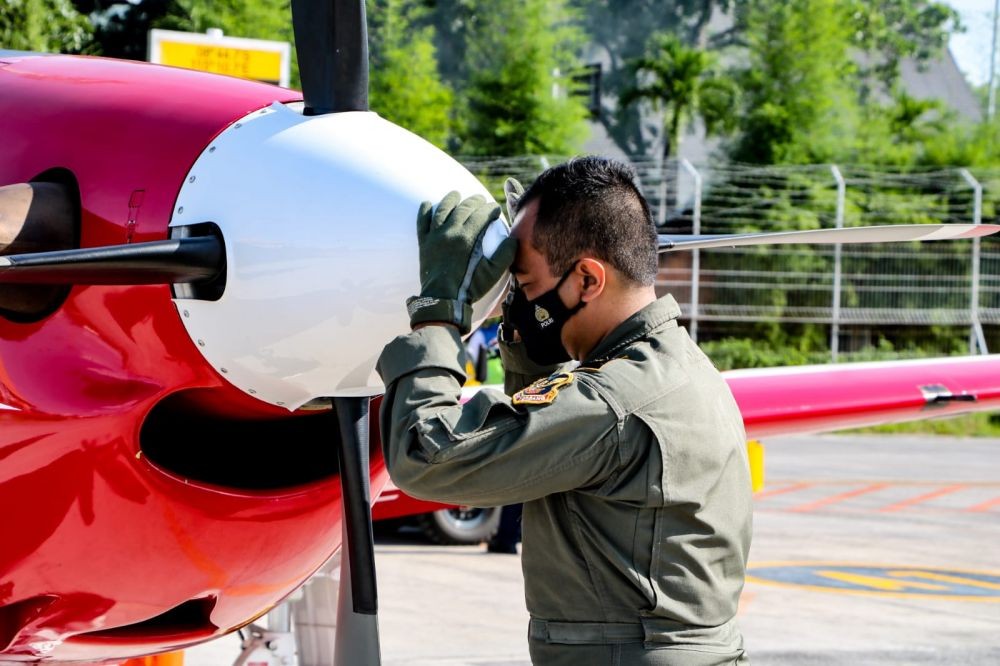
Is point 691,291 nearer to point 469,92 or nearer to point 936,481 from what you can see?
point 936,481

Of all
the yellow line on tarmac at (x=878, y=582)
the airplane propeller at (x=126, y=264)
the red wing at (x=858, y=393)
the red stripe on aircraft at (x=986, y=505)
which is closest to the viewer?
the airplane propeller at (x=126, y=264)

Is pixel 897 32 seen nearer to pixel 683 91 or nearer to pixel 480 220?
pixel 683 91

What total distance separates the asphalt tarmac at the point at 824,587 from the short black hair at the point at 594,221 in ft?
13.1

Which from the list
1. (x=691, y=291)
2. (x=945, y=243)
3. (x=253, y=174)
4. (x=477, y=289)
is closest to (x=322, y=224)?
(x=253, y=174)

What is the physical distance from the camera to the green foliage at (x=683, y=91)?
30625 millimetres

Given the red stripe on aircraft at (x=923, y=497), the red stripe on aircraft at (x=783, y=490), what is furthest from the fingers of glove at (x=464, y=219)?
the red stripe on aircraft at (x=783, y=490)

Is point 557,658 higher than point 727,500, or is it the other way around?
point 727,500

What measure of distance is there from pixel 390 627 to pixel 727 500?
4.67 metres

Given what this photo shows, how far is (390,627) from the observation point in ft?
21.4

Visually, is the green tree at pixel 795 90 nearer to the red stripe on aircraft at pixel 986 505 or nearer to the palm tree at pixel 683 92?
the palm tree at pixel 683 92

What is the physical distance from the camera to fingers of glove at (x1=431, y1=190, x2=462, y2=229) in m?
2.11

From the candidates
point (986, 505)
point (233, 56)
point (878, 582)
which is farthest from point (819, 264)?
point (878, 582)

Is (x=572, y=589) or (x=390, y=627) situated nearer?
(x=572, y=589)

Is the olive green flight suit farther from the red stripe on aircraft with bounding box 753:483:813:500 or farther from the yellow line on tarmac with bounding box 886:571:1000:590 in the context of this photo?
the red stripe on aircraft with bounding box 753:483:813:500
